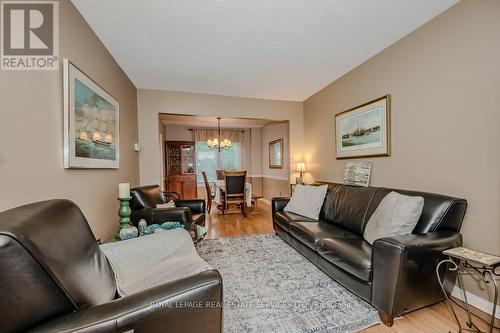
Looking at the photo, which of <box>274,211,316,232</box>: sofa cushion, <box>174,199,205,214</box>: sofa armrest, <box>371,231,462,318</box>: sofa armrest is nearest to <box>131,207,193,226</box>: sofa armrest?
<box>174,199,205,214</box>: sofa armrest

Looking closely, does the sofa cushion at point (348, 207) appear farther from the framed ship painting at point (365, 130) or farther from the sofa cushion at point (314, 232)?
the framed ship painting at point (365, 130)

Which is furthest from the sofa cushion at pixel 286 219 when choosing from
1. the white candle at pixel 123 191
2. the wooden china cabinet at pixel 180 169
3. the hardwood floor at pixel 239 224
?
the wooden china cabinet at pixel 180 169

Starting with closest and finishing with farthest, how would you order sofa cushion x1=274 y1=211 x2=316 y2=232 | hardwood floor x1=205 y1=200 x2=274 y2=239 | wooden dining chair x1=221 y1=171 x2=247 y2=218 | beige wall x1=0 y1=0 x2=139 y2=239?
beige wall x1=0 y1=0 x2=139 y2=239
sofa cushion x1=274 y1=211 x2=316 y2=232
hardwood floor x1=205 y1=200 x2=274 y2=239
wooden dining chair x1=221 y1=171 x2=247 y2=218

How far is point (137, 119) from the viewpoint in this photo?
3.57m

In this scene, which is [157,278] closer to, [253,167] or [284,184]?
[284,184]

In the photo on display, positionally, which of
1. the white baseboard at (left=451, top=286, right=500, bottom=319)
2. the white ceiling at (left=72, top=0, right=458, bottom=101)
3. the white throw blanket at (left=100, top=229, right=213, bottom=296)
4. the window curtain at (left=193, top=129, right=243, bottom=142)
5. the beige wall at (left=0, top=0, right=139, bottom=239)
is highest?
the white ceiling at (left=72, top=0, right=458, bottom=101)

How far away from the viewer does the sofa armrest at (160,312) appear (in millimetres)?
704

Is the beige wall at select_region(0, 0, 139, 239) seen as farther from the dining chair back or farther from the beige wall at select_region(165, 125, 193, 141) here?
the beige wall at select_region(165, 125, 193, 141)

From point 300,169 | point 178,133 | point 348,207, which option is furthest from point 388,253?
point 178,133

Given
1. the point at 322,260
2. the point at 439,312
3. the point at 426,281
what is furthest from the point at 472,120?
the point at 322,260

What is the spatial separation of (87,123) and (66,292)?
1.63 metres

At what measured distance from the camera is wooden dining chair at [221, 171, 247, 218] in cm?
461

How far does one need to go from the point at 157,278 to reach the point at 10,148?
3.58ft

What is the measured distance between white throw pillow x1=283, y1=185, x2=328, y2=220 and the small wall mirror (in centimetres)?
247
